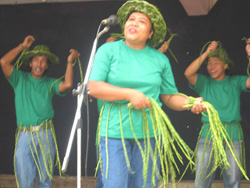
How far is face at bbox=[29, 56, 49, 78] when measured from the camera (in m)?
3.54

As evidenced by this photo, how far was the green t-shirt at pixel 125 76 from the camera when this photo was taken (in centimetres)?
185

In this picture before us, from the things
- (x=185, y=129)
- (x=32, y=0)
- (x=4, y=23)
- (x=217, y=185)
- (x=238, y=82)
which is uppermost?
(x=32, y=0)

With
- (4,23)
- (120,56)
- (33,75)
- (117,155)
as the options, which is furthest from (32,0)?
(117,155)

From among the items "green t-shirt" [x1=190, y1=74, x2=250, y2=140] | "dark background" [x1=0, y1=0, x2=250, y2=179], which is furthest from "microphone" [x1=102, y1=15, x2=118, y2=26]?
"dark background" [x1=0, y1=0, x2=250, y2=179]

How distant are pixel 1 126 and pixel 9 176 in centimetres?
63

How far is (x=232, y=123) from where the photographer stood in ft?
10.6

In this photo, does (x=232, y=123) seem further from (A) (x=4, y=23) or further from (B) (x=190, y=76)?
(A) (x=4, y=23)

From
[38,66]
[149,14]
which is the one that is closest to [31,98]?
[38,66]

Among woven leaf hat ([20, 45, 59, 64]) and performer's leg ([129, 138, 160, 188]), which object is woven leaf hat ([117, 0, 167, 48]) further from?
woven leaf hat ([20, 45, 59, 64])

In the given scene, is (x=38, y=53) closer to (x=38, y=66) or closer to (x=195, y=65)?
(x=38, y=66)

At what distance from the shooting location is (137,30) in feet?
6.45

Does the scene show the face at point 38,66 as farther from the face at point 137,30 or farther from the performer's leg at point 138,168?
the performer's leg at point 138,168

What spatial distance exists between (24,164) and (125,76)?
179 centimetres

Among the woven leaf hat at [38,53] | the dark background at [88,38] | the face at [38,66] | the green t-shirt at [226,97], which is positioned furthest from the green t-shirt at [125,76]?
the dark background at [88,38]
